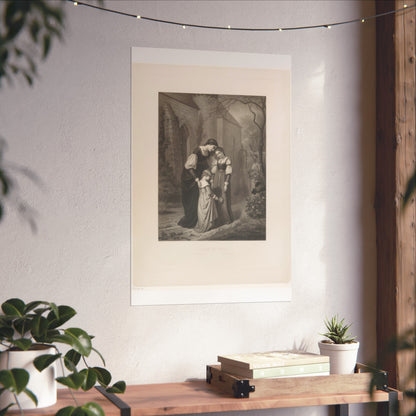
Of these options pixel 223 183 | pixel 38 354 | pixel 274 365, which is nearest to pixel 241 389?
pixel 274 365

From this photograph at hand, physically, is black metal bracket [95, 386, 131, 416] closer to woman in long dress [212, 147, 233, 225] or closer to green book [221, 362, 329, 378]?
green book [221, 362, 329, 378]

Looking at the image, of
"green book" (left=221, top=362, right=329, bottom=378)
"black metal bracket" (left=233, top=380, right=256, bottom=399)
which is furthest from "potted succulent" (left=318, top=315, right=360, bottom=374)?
"black metal bracket" (left=233, top=380, right=256, bottom=399)

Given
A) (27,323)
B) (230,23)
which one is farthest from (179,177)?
(27,323)

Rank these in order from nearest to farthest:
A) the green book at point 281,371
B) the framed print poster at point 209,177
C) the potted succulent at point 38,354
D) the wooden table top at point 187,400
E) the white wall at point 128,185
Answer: the potted succulent at point 38,354, the wooden table top at point 187,400, the green book at point 281,371, the white wall at point 128,185, the framed print poster at point 209,177

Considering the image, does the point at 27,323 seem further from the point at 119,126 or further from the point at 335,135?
the point at 335,135

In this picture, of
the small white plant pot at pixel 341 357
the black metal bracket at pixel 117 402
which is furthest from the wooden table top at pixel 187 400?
the small white plant pot at pixel 341 357

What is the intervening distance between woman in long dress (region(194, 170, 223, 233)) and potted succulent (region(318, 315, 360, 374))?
2.00 feet

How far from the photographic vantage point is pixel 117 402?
6.97ft

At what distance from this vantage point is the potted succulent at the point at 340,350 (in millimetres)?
2453

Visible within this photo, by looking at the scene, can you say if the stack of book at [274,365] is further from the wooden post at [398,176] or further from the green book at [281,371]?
the wooden post at [398,176]

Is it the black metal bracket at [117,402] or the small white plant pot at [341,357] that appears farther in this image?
the small white plant pot at [341,357]

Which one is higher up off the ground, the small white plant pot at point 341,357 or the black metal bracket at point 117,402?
the small white plant pot at point 341,357

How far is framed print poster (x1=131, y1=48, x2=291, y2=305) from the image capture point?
249 centimetres

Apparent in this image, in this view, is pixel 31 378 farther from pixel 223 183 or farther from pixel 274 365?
pixel 223 183
